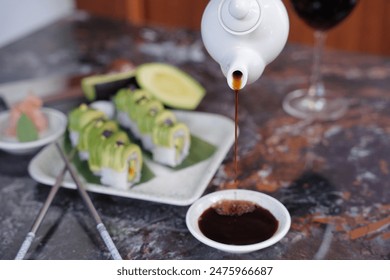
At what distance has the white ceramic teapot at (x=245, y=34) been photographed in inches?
34.6

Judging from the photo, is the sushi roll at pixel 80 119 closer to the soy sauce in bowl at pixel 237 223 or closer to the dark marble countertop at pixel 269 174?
the dark marble countertop at pixel 269 174

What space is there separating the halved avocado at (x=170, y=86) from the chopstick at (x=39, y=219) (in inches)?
15.6

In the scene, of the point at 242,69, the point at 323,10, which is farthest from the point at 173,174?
the point at 323,10

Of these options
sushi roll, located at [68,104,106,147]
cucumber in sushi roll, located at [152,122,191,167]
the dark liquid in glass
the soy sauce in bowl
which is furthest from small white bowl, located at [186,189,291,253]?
the dark liquid in glass

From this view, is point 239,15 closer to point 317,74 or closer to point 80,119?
point 80,119

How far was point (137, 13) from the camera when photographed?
2.78 metres

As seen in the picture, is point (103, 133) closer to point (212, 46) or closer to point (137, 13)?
point (212, 46)

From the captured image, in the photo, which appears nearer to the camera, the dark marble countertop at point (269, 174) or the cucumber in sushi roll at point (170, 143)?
the dark marble countertop at point (269, 174)

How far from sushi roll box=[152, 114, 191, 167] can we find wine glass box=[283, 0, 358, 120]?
0.34 meters

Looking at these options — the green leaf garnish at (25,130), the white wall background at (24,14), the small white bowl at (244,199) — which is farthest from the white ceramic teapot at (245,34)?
the white wall background at (24,14)

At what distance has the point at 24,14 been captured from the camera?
2594 mm

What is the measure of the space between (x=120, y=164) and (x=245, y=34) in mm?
367

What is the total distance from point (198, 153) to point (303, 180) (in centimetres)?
25

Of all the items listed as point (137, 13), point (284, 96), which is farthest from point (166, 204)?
point (137, 13)
